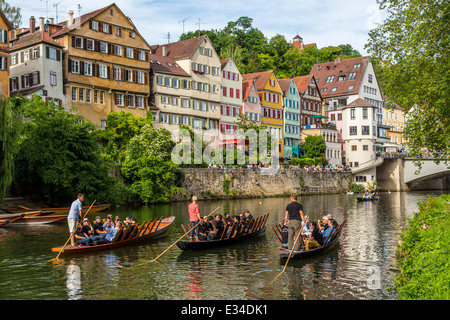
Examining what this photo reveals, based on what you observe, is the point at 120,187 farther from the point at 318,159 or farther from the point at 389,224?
Answer: the point at 318,159

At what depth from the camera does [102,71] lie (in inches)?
1991

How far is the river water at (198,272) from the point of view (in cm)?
1398

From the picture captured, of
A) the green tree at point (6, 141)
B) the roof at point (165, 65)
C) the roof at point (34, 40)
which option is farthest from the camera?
the roof at point (165, 65)

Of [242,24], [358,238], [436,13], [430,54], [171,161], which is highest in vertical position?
[242,24]

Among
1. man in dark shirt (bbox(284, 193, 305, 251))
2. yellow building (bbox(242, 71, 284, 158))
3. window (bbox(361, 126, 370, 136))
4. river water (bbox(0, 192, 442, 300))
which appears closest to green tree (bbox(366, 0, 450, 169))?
river water (bbox(0, 192, 442, 300))

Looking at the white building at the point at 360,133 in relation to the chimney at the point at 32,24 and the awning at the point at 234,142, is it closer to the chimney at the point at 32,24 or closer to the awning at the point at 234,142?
→ the awning at the point at 234,142

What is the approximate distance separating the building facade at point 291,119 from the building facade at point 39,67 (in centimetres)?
3697

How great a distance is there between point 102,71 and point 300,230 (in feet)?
124

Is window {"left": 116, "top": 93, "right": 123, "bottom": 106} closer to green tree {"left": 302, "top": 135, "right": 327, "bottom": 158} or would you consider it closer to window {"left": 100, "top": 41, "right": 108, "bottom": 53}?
window {"left": 100, "top": 41, "right": 108, "bottom": 53}

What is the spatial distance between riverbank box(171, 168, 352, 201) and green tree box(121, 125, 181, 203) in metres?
2.63

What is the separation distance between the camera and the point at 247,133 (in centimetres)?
6200

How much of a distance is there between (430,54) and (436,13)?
70.1 inches

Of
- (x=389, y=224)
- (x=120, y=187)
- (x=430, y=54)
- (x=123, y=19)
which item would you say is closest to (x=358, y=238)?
(x=389, y=224)

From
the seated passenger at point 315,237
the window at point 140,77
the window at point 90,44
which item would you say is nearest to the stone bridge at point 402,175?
the window at point 140,77
